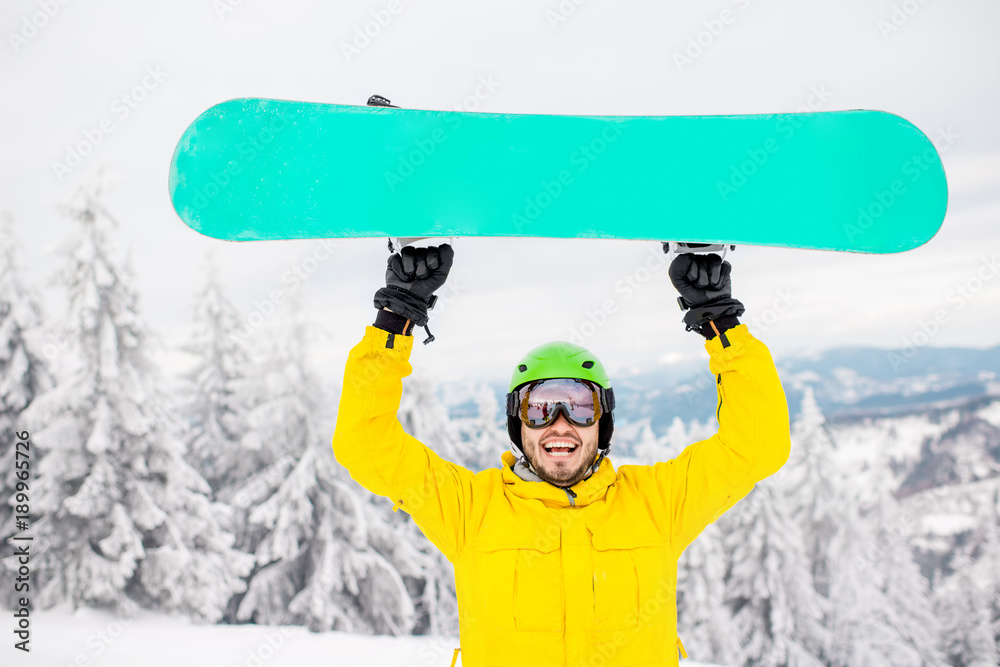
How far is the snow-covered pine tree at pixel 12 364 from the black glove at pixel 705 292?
15060 mm

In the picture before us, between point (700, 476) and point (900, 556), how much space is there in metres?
18.4

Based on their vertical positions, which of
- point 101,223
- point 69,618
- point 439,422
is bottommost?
point 69,618

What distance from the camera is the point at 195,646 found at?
413 inches

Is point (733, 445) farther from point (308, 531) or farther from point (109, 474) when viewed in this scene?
point (109, 474)

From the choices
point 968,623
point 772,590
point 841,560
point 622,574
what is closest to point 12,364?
point 622,574

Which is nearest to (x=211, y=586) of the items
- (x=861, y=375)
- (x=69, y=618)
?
(x=69, y=618)

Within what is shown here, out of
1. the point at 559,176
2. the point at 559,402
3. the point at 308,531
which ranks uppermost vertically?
the point at 559,176

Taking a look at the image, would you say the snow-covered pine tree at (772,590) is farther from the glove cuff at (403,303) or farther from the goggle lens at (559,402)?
the glove cuff at (403,303)

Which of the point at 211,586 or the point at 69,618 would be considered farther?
the point at 211,586

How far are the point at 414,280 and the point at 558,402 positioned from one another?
0.91m

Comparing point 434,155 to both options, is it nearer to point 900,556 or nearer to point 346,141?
point 346,141

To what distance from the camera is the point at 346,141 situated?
3068mm

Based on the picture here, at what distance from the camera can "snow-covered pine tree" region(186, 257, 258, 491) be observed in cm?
1462

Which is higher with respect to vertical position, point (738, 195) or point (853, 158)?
point (853, 158)
